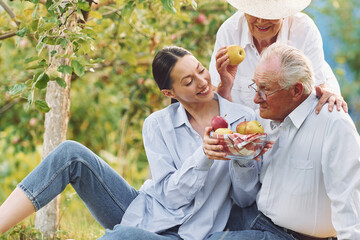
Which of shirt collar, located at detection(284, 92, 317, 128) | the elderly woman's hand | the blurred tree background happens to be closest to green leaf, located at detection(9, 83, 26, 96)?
the blurred tree background

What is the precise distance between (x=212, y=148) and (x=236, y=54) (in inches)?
27.0

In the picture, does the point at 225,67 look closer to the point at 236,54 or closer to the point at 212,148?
the point at 236,54

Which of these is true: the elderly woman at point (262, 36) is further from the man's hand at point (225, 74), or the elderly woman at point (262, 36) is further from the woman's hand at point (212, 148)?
the woman's hand at point (212, 148)

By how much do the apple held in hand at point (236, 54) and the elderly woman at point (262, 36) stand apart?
0.20 ft

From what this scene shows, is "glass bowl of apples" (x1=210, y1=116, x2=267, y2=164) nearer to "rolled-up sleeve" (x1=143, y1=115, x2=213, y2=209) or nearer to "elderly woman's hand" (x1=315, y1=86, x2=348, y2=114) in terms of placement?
"rolled-up sleeve" (x1=143, y1=115, x2=213, y2=209)

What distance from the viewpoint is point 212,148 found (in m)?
2.65

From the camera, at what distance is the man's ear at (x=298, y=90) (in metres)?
Answer: 2.72

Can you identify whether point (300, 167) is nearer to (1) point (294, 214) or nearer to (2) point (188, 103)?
(1) point (294, 214)

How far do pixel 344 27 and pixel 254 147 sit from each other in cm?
815

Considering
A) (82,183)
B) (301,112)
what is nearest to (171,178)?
(82,183)

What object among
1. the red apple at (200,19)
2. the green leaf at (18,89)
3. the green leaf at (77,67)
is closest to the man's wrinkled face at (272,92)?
the green leaf at (77,67)

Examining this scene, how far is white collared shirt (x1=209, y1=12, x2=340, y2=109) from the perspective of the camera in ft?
10.5

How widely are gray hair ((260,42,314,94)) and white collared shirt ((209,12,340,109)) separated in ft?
1.33

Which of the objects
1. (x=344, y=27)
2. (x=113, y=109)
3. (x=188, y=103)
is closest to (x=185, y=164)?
(x=188, y=103)
